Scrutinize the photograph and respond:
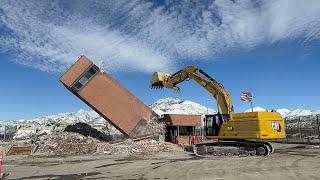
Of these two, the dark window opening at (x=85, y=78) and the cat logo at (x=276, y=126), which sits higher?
the dark window opening at (x=85, y=78)

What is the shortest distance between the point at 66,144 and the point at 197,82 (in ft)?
44.6

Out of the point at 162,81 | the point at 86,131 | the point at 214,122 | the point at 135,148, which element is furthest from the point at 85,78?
the point at 214,122

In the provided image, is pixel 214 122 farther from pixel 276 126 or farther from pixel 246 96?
pixel 246 96

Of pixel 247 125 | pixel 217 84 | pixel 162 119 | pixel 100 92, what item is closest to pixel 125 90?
pixel 100 92

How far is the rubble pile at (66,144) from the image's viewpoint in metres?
33.3

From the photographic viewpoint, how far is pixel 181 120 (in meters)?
39.6

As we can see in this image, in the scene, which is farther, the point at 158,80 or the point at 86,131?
the point at 86,131

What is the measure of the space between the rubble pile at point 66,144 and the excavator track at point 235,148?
11.5 meters

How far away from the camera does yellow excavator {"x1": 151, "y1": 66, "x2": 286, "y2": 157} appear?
22970 mm

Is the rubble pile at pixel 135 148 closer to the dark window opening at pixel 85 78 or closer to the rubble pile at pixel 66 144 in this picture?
the rubble pile at pixel 66 144

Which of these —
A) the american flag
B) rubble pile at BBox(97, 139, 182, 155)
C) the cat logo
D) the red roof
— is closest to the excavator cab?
the cat logo

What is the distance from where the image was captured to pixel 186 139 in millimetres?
39375

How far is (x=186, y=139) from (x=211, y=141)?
12.6 meters

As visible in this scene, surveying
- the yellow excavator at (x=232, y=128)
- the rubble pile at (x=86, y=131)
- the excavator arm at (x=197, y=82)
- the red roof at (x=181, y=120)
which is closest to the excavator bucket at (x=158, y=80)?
the excavator arm at (x=197, y=82)
